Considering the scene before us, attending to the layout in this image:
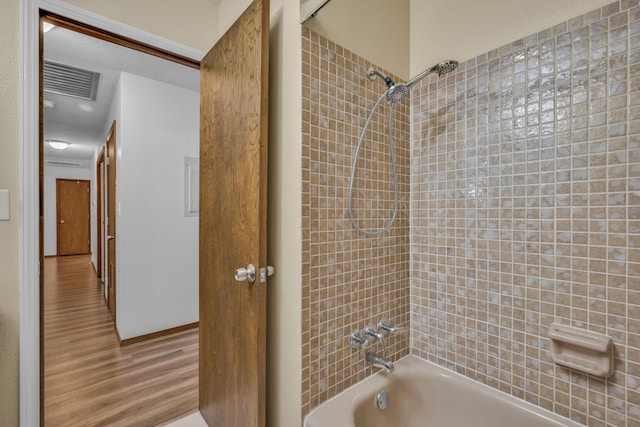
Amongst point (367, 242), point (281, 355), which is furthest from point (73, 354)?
point (367, 242)

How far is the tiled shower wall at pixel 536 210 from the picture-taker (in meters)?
0.97

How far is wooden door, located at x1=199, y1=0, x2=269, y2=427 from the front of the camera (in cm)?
110

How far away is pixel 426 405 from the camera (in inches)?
53.1

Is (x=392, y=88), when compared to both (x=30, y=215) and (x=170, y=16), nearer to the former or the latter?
(x=170, y=16)

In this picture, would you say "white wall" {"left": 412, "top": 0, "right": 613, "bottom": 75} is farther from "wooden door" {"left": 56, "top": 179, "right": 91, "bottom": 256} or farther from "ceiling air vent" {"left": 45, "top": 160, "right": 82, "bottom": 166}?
"wooden door" {"left": 56, "top": 179, "right": 91, "bottom": 256}

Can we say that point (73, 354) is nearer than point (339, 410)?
No

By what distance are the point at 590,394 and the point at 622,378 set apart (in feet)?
0.39

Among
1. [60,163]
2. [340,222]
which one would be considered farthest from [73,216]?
[340,222]

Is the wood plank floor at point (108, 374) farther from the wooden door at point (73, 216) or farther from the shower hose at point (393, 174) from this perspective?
the wooden door at point (73, 216)

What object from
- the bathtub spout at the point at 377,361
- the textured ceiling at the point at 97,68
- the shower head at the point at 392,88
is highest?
the textured ceiling at the point at 97,68

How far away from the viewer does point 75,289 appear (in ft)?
13.5

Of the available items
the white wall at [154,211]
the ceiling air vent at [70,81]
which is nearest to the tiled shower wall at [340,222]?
the white wall at [154,211]

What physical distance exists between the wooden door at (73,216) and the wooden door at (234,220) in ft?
25.5

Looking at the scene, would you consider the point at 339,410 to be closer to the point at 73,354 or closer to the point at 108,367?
the point at 108,367
